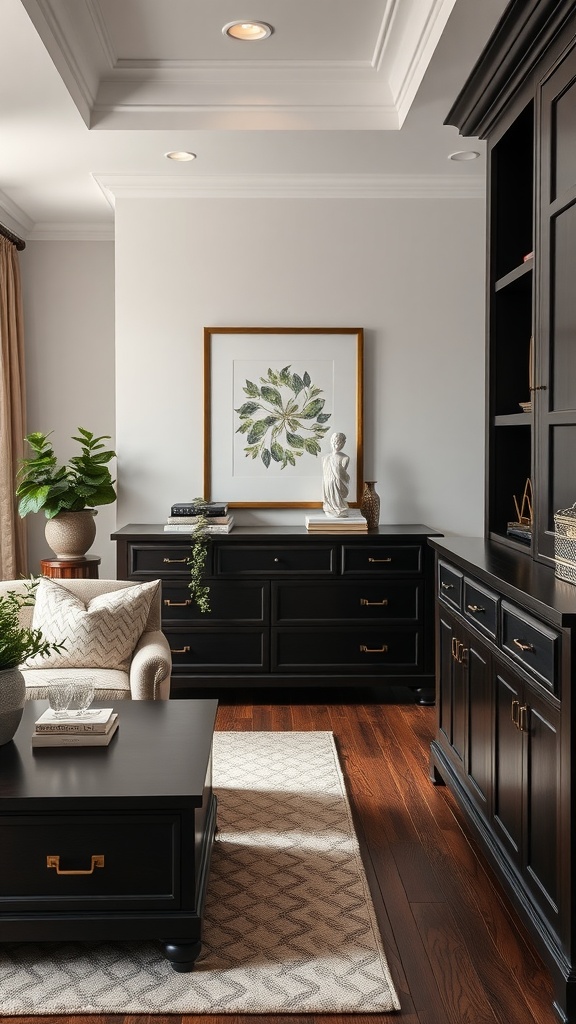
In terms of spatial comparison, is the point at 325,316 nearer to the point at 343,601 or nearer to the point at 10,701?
the point at 343,601

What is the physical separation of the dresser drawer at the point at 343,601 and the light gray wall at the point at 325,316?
58 cm

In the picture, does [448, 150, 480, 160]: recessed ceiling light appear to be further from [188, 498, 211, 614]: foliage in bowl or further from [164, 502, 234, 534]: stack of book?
[188, 498, 211, 614]: foliage in bowl

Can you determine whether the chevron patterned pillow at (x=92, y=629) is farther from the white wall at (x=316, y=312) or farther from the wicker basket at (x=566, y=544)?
the wicker basket at (x=566, y=544)

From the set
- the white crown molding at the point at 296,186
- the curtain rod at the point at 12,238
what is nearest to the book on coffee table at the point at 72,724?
the white crown molding at the point at 296,186

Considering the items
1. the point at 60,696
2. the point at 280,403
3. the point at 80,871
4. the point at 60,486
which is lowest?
the point at 80,871

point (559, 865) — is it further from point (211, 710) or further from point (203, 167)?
point (203, 167)

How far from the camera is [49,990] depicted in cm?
200

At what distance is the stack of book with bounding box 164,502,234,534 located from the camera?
452 centimetres

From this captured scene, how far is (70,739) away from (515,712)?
120cm

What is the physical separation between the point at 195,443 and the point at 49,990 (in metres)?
3.25

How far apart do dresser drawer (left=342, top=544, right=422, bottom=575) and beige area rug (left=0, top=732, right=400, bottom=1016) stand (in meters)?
1.62

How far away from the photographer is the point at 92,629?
3312 millimetres

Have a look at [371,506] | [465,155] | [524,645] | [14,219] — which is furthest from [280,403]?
[524,645]

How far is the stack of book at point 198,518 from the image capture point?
4.52 meters
